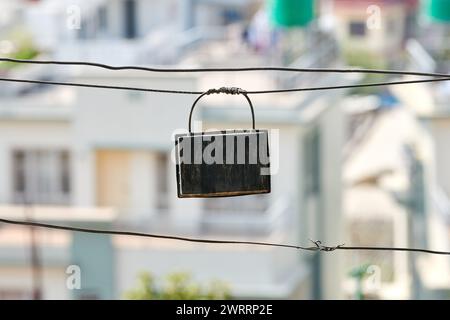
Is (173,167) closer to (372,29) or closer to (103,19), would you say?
(103,19)

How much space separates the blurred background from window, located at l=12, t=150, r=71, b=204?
15 millimetres

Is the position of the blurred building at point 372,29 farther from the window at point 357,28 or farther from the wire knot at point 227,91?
the wire knot at point 227,91

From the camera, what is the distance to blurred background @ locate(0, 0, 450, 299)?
14.5 meters

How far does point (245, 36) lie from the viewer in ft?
61.4

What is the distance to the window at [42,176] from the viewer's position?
16.0 m

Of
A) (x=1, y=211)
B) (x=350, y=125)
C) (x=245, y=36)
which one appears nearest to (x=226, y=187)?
(x=1, y=211)

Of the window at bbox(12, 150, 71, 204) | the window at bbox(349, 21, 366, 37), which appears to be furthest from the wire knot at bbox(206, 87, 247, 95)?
the window at bbox(349, 21, 366, 37)

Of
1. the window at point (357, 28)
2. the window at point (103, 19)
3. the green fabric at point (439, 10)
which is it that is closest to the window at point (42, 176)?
the green fabric at point (439, 10)

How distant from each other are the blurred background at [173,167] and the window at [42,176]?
0.01 m

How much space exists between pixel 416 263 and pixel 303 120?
226cm

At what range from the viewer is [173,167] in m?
15.7

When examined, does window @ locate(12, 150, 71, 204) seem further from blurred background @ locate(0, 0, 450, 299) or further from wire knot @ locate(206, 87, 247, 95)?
wire knot @ locate(206, 87, 247, 95)

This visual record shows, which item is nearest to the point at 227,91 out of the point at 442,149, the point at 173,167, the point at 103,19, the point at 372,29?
the point at 173,167

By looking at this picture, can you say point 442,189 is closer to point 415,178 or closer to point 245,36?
point 415,178
